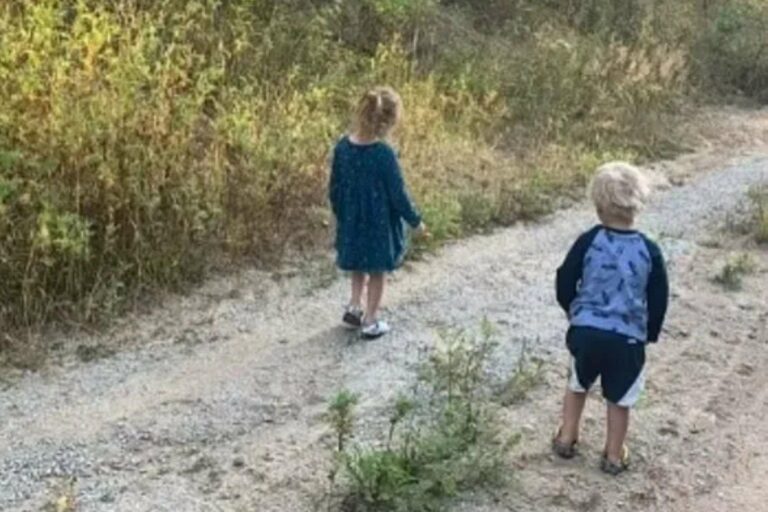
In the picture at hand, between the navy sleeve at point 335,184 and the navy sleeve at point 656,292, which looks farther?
the navy sleeve at point 335,184

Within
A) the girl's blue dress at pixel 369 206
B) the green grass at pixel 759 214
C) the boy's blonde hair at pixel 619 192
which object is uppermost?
the boy's blonde hair at pixel 619 192

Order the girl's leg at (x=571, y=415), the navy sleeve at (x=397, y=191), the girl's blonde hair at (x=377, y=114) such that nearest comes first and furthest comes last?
the girl's leg at (x=571, y=415)
the girl's blonde hair at (x=377, y=114)
the navy sleeve at (x=397, y=191)

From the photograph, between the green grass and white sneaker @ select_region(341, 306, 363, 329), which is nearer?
white sneaker @ select_region(341, 306, 363, 329)

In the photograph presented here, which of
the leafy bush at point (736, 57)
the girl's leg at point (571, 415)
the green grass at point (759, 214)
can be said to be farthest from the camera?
the leafy bush at point (736, 57)

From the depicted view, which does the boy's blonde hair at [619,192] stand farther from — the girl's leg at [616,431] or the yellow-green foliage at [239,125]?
the yellow-green foliage at [239,125]

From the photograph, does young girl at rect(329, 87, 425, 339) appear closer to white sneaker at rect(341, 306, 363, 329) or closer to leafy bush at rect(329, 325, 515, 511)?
white sneaker at rect(341, 306, 363, 329)

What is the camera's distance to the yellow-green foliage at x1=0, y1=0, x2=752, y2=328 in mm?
6613

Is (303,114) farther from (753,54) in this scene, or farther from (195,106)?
(753,54)

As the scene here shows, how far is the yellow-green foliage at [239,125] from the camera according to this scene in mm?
6613

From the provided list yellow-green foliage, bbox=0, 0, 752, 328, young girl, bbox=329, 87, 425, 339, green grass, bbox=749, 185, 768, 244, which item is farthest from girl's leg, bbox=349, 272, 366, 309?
green grass, bbox=749, 185, 768, 244

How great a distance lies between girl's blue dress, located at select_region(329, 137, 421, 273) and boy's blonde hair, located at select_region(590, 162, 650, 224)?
1.61m

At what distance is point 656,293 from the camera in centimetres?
502

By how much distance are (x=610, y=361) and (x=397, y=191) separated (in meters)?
1.78

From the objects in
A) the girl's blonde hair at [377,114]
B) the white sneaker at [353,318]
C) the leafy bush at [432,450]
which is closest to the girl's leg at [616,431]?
the leafy bush at [432,450]
